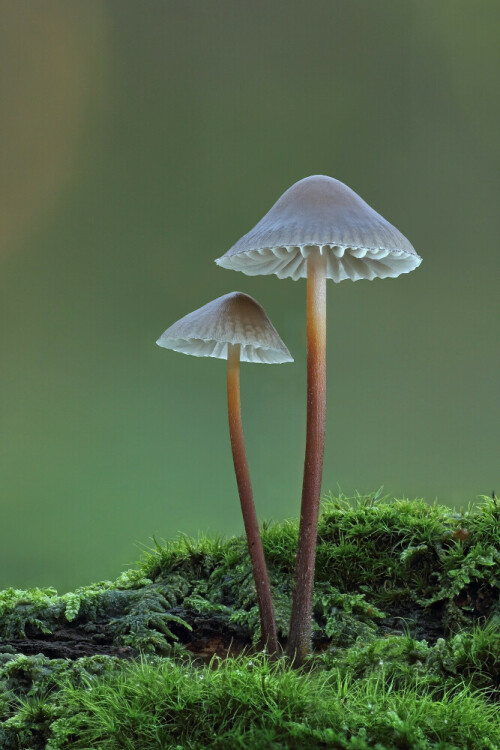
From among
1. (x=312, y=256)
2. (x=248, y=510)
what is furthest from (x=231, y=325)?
(x=248, y=510)

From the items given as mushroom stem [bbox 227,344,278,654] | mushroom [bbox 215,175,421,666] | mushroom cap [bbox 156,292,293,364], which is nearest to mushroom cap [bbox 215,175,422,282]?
mushroom [bbox 215,175,421,666]

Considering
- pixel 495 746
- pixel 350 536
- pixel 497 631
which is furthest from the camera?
pixel 350 536

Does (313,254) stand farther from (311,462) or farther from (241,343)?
(311,462)

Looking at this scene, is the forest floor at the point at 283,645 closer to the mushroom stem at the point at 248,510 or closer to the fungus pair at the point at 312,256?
the mushroom stem at the point at 248,510

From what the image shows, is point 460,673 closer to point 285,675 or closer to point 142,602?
point 285,675

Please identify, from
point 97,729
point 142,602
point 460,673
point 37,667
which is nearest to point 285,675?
point 97,729

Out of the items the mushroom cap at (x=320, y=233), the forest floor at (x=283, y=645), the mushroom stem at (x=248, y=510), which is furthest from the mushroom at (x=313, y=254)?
the forest floor at (x=283, y=645)

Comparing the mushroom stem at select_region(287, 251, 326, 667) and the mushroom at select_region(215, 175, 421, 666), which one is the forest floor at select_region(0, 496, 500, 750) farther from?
the mushroom at select_region(215, 175, 421, 666)
